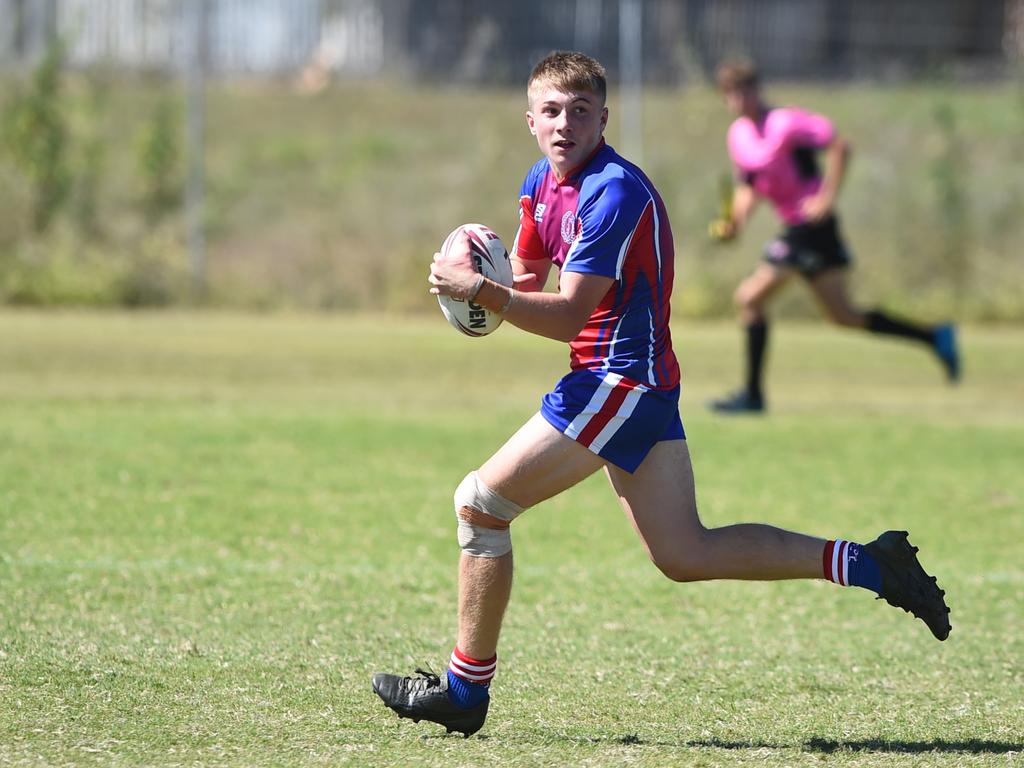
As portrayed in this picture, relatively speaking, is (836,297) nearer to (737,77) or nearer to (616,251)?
(737,77)

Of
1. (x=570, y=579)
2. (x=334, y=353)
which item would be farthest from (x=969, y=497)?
(x=334, y=353)

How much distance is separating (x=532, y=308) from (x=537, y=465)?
1.58ft

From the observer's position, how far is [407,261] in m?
21.5

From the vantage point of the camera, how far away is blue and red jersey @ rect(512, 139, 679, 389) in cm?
453

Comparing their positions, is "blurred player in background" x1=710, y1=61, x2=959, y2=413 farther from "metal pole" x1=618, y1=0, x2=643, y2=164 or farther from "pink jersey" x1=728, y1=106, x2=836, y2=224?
"metal pole" x1=618, y1=0, x2=643, y2=164

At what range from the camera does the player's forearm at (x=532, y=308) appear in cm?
448

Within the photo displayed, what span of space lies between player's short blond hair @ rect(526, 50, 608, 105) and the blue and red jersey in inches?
8.0

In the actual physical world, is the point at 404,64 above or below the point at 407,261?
above

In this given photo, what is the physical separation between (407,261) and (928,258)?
7249 millimetres

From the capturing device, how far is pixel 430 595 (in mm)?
6633

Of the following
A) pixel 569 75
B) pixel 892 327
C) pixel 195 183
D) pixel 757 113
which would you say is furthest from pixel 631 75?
pixel 569 75

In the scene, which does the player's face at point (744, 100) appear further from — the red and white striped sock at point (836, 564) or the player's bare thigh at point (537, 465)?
the player's bare thigh at point (537, 465)

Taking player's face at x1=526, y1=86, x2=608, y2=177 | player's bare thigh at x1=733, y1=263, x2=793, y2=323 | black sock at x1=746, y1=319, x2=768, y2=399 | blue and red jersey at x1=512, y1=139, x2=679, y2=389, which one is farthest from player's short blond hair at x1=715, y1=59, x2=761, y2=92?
player's face at x1=526, y1=86, x2=608, y2=177

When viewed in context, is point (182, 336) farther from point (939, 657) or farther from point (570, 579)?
point (939, 657)
